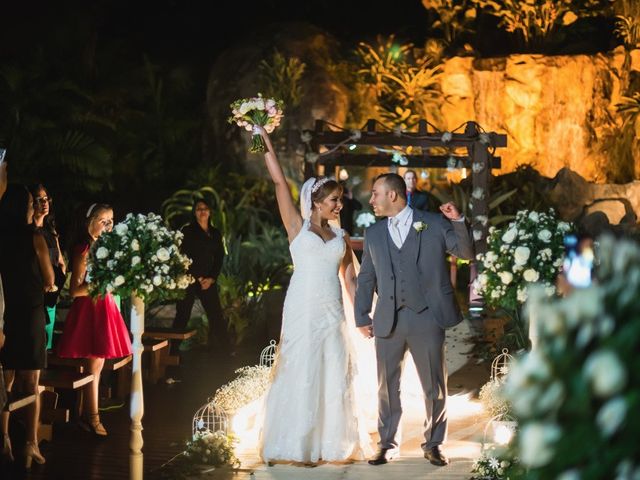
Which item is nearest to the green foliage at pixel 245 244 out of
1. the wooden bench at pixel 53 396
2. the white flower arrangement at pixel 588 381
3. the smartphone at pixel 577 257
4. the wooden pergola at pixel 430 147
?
the wooden pergola at pixel 430 147

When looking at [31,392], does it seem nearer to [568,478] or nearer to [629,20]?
[568,478]

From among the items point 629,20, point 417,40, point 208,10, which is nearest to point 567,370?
point 629,20

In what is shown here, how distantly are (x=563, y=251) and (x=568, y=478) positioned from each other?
3.80 m

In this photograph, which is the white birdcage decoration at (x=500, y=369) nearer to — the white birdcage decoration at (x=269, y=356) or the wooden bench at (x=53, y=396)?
the white birdcage decoration at (x=269, y=356)

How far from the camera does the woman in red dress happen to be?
7.07m

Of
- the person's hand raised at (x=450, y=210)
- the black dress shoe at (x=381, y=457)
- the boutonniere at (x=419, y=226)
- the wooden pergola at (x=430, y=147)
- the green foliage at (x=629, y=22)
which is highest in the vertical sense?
the green foliage at (x=629, y=22)

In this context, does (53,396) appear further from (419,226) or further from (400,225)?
(419,226)

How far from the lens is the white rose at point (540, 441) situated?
2.02 m

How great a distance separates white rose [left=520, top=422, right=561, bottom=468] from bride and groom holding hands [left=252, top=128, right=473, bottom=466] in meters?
3.99

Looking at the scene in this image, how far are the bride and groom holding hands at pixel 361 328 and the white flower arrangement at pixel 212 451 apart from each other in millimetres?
213

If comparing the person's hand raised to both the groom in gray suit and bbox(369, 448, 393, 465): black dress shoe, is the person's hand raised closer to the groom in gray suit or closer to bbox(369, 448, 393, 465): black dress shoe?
the groom in gray suit

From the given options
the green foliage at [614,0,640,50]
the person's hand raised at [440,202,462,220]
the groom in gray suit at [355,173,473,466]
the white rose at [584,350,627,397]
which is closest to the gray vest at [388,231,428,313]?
the groom in gray suit at [355,173,473,466]

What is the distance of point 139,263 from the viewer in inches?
245

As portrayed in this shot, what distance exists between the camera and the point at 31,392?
243 inches
